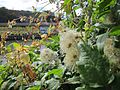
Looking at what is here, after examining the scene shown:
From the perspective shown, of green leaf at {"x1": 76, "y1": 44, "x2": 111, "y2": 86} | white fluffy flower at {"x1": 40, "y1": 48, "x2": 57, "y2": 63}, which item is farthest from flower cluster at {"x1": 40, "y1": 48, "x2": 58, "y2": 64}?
green leaf at {"x1": 76, "y1": 44, "x2": 111, "y2": 86}

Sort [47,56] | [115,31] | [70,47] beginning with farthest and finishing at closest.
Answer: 1. [47,56]
2. [70,47]
3. [115,31]

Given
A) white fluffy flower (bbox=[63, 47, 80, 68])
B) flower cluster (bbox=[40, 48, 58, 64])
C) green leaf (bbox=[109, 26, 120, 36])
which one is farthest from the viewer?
flower cluster (bbox=[40, 48, 58, 64])

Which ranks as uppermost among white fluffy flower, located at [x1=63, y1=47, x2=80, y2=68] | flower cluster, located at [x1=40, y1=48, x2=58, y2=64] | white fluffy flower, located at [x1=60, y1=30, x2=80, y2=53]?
white fluffy flower, located at [x1=60, y1=30, x2=80, y2=53]

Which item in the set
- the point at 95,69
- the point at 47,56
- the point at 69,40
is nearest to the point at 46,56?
the point at 47,56

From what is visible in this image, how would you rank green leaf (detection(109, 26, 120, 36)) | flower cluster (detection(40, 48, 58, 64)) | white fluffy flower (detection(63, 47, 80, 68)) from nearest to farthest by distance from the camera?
green leaf (detection(109, 26, 120, 36)) < white fluffy flower (detection(63, 47, 80, 68)) < flower cluster (detection(40, 48, 58, 64))

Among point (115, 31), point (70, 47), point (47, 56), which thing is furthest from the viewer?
point (47, 56)

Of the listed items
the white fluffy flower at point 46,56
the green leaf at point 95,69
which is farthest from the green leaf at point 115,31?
the white fluffy flower at point 46,56

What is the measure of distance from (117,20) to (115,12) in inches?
1.7

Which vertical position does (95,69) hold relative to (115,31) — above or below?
below

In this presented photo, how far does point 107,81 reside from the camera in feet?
4.00

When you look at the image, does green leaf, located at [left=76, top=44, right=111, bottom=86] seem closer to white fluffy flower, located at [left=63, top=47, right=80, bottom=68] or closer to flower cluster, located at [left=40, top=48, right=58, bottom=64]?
white fluffy flower, located at [left=63, top=47, right=80, bottom=68]

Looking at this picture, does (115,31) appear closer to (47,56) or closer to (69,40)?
(69,40)

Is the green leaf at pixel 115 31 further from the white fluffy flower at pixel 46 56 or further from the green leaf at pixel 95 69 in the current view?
the white fluffy flower at pixel 46 56

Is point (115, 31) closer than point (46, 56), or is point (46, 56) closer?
point (115, 31)
